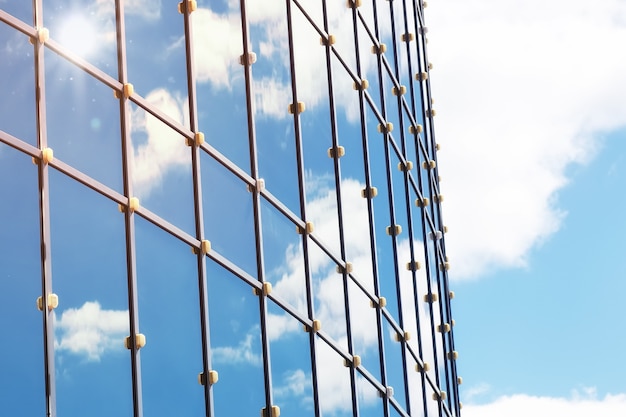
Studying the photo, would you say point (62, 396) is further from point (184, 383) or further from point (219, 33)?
point (219, 33)

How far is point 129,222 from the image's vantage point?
14.7m

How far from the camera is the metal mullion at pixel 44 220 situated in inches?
500

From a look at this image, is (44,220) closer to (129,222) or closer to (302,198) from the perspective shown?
(129,222)

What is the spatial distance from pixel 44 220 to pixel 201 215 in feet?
12.5

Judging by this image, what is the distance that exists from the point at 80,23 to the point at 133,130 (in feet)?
5.45

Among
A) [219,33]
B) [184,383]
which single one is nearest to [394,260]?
[219,33]

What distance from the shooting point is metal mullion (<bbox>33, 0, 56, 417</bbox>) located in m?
12.7

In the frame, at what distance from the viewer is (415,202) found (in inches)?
1121

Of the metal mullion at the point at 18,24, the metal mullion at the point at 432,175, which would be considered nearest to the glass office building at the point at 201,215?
the metal mullion at the point at 18,24

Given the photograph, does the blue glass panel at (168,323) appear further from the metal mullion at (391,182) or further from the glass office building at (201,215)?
the metal mullion at (391,182)

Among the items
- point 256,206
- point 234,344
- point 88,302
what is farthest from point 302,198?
point 88,302

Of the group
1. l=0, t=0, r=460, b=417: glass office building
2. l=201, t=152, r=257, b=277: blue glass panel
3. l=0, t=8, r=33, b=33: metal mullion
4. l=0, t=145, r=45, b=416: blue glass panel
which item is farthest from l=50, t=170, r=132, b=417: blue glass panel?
l=201, t=152, r=257, b=277: blue glass panel

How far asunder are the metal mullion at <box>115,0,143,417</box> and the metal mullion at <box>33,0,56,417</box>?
1.52m

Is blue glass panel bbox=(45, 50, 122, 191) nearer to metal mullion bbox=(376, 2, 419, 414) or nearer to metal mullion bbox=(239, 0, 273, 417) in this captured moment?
metal mullion bbox=(239, 0, 273, 417)
